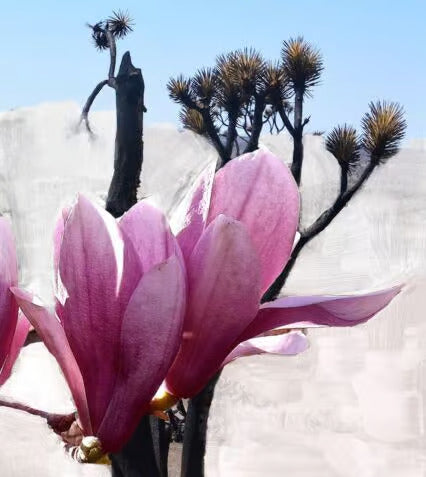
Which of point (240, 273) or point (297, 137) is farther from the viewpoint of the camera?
point (297, 137)

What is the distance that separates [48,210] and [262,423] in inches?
55.6

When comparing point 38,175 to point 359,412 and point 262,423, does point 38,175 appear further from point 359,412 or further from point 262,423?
point 359,412

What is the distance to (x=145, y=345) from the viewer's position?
0.58 ft

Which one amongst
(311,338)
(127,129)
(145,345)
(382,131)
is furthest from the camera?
(311,338)

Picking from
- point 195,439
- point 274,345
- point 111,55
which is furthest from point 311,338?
point 274,345

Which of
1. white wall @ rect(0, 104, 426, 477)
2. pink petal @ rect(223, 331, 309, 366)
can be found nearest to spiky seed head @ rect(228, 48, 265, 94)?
white wall @ rect(0, 104, 426, 477)

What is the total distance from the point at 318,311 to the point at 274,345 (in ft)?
0.10

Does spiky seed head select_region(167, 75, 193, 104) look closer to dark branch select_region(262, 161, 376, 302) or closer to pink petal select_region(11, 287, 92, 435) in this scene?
dark branch select_region(262, 161, 376, 302)

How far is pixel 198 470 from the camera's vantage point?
7.11 ft

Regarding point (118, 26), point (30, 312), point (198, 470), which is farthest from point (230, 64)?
point (30, 312)

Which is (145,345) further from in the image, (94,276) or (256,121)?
(256,121)

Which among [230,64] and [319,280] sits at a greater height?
[230,64]

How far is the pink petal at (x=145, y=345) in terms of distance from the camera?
0.17m

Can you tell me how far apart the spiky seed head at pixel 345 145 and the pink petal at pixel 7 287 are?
1617mm
